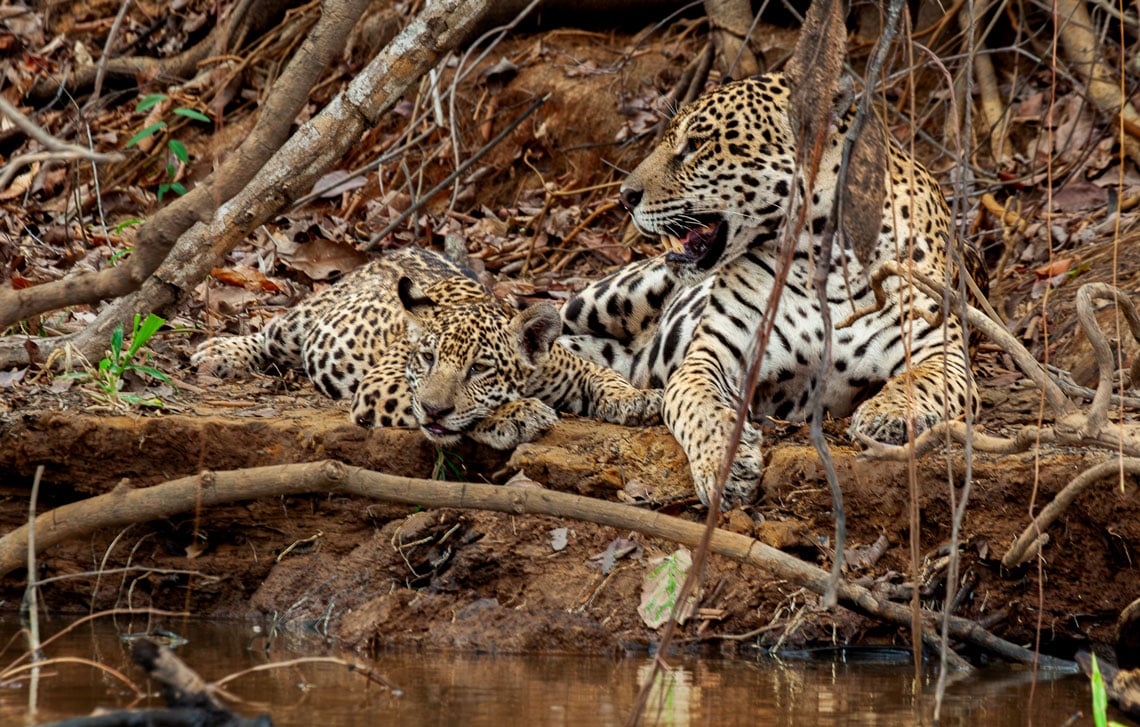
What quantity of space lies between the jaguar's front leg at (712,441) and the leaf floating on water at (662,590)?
306 mm

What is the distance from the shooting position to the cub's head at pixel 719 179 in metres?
7.07

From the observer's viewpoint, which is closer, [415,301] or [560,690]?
[560,690]

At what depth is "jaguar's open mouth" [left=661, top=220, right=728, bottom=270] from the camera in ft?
23.6

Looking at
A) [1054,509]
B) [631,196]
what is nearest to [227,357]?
[631,196]

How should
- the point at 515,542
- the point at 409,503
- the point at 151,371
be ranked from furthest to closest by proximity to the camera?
1. the point at 151,371
2. the point at 515,542
3. the point at 409,503

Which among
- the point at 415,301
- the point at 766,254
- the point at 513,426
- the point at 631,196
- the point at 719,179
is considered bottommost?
the point at 513,426

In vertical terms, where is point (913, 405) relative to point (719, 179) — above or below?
below

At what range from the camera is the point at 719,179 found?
7078 mm

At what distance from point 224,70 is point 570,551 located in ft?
26.0

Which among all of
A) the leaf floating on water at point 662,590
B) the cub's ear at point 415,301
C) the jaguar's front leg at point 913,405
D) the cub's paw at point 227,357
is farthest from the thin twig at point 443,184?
the leaf floating on water at point 662,590

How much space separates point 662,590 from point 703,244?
6.69 feet

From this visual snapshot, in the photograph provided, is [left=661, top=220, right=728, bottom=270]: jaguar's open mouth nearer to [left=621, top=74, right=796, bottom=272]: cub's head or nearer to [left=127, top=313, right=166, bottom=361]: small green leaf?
[left=621, top=74, right=796, bottom=272]: cub's head

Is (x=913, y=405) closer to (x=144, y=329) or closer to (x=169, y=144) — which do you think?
(x=144, y=329)

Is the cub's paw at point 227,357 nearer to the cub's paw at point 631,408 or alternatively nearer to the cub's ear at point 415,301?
the cub's ear at point 415,301
